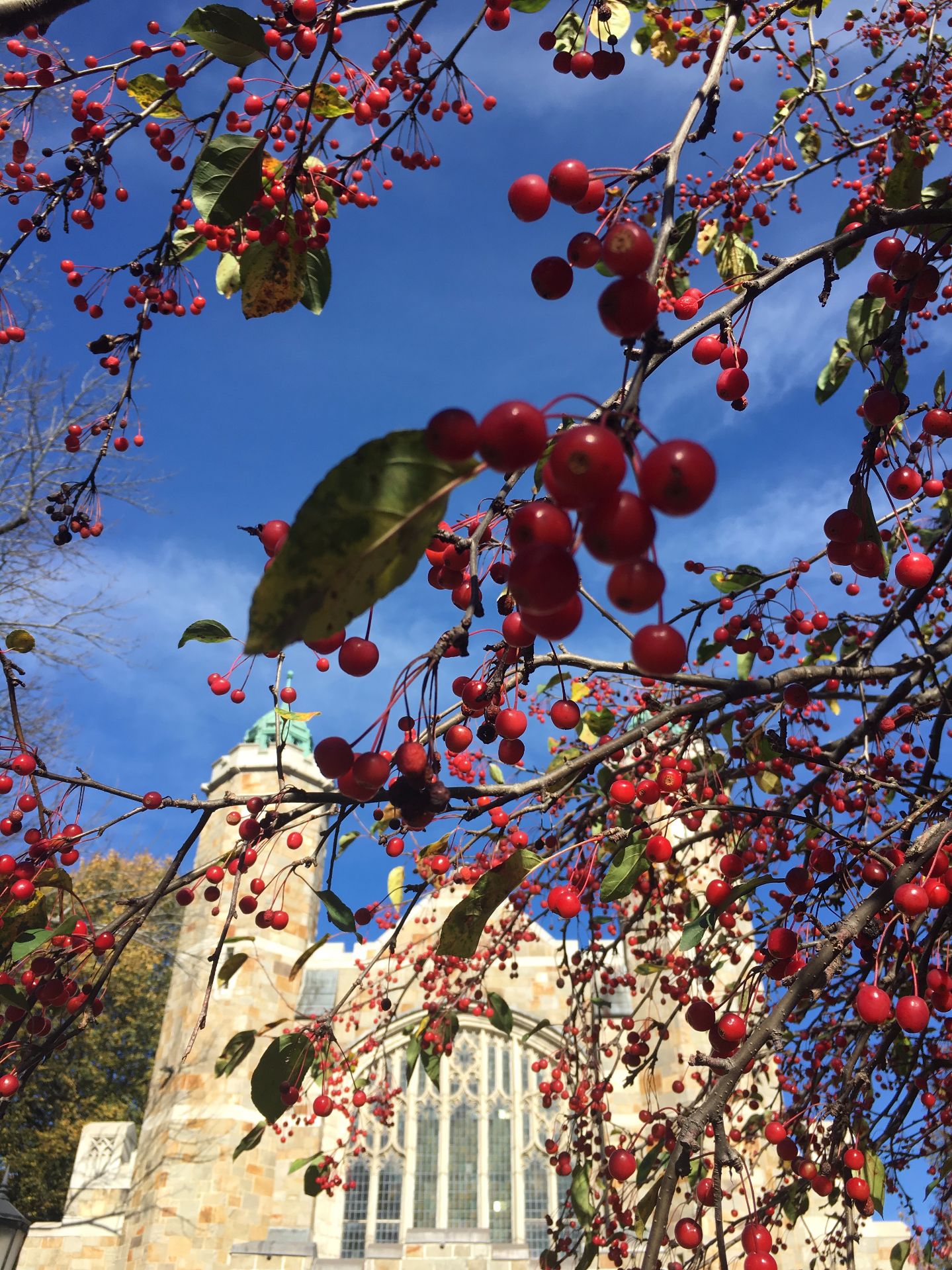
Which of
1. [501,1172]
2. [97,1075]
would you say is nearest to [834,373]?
[501,1172]

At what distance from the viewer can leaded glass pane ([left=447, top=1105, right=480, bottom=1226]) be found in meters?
10.3

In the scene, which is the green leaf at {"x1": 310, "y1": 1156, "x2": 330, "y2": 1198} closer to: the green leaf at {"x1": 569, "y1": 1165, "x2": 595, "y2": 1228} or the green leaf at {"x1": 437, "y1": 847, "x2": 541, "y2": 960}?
the green leaf at {"x1": 569, "y1": 1165, "x2": 595, "y2": 1228}

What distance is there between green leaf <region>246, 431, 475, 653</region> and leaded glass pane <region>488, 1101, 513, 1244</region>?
1169 centimetres

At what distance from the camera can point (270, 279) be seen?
192 centimetres

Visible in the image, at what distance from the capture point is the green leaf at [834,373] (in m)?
3.53

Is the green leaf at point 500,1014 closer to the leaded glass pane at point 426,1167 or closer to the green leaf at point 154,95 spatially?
the green leaf at point 154,95

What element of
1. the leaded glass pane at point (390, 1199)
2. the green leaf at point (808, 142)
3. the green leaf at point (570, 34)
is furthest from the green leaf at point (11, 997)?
the leaded glass pane at point (390, 1199)

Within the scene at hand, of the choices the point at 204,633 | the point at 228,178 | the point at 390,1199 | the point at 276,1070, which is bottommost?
the point at 390,1199

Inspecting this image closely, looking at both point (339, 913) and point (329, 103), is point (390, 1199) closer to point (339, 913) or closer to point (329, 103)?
point (339, 913)

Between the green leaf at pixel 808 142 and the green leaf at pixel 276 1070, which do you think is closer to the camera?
the green leaf at pixel 276 1070

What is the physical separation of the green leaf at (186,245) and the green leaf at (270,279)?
73cm

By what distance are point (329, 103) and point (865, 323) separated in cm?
174

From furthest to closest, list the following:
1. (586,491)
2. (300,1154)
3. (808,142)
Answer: (300,1154) → (808,142) → (586,491)

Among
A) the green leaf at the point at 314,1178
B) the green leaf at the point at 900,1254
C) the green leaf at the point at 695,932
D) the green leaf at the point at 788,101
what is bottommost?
the green leaf at the point at 900,1254
